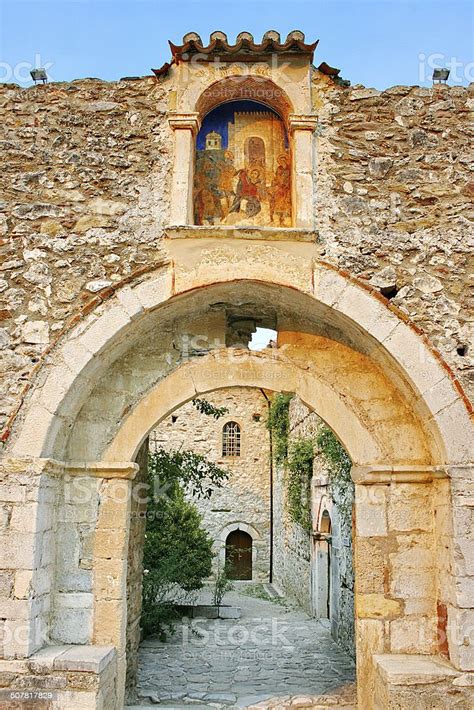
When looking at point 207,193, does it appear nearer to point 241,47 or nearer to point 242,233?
point 242,233

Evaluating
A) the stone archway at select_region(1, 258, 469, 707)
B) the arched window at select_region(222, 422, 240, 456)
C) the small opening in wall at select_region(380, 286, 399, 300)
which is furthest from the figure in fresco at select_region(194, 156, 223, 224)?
the arched window at select_region(222, 422, 240, 456)

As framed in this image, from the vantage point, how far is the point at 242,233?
4.62 metres

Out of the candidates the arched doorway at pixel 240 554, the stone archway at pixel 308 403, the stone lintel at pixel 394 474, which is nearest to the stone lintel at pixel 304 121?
the stone archway at pixel 308 403

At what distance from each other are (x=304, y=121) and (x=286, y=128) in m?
0.29

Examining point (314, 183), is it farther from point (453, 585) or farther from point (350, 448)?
point (453, 585)

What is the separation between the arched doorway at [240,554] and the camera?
17422 mm

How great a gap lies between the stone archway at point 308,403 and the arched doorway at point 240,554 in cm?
1318

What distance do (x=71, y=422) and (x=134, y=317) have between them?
0.97 m

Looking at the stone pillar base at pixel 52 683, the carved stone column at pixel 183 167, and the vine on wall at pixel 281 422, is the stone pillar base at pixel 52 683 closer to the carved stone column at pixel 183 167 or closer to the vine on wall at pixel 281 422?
the carved stone column at pixel 183 167

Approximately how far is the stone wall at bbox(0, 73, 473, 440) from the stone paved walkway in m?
3.35

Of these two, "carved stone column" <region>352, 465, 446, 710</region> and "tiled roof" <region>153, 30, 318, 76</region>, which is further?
"tiled roof" <region>153, 30, 318, 76</region>

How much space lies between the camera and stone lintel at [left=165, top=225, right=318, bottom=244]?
459 cm

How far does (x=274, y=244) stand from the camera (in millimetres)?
4637

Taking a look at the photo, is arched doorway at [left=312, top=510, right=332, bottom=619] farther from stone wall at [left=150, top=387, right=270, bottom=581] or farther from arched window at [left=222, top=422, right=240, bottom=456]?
arched window at [left=222, top=422, right=240, bottom=456]
